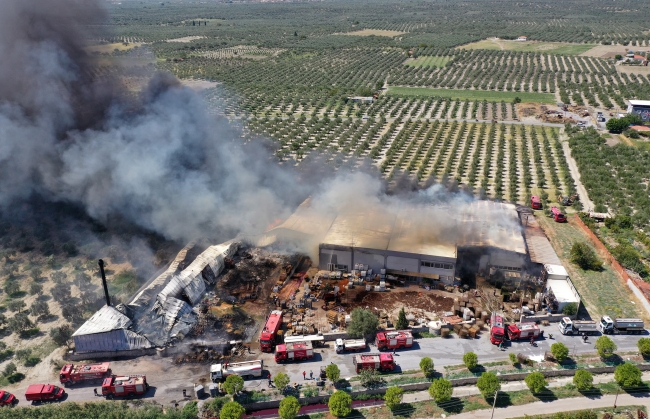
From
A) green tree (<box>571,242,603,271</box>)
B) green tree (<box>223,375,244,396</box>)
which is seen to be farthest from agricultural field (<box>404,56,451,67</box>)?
green tree (<box>223,375,244,396</box>)

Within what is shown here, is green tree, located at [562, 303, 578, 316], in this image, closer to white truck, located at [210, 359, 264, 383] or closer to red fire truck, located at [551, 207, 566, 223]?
red fire truck, located at [551, 207, 566, 223]

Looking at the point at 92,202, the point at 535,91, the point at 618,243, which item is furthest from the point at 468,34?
the point at 92,202

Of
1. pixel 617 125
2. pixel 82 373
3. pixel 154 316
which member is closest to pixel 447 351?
pixel 154 316

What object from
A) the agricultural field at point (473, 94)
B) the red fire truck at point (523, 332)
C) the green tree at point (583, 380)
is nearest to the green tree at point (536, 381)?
the green tree at point (583, 380)

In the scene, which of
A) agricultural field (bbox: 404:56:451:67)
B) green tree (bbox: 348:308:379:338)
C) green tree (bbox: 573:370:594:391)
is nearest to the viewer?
green tree (bbox: 573:370:594:391)

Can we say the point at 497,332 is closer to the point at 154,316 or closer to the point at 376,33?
the point at 154,316

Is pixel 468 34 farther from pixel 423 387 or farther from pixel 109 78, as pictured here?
pixel 423 387

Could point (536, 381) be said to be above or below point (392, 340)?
above
